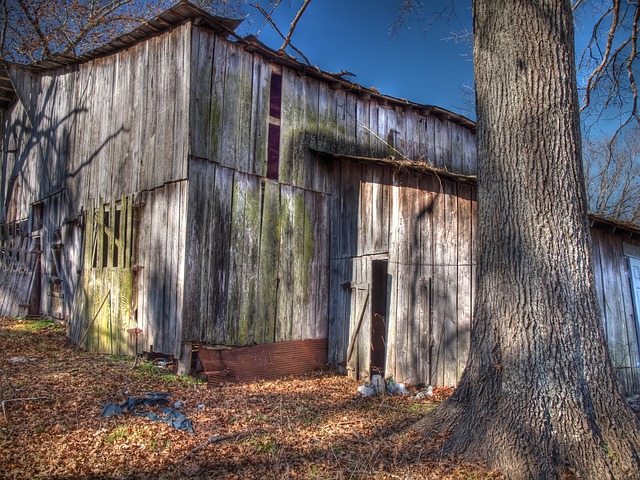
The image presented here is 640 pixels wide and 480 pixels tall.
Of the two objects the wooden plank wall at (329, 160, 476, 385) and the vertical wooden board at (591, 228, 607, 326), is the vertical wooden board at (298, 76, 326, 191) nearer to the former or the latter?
the wooden plank wall at (329, 160, 476, 385)

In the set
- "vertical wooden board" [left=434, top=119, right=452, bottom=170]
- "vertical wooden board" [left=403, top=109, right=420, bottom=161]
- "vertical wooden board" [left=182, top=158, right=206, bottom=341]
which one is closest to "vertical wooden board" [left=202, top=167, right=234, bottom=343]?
"vertical wooden board" [left=182, top=158, right=206, bottom=341]

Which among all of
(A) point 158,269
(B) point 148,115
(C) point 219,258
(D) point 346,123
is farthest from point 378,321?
(B) point 148,115

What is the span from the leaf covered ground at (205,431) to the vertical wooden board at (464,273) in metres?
0.97

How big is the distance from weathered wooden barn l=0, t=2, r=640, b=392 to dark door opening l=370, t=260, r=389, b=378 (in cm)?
6

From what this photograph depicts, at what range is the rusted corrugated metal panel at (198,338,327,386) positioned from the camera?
340 inches

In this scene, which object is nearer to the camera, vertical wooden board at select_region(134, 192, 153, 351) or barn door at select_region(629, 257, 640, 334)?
vertical wooden board at select_region(134, 192, 153, 351)

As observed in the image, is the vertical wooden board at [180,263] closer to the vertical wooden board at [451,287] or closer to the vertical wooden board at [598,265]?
the vertical wooden board at [451,287]

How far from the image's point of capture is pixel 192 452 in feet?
16.5

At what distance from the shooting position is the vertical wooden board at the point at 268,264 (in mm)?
9555

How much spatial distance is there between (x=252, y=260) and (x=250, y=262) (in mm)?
63

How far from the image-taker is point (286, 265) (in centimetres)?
1006

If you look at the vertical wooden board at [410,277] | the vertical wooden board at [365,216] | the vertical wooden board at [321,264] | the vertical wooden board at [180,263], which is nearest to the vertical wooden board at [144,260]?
the vertical wooden board at [180,263]

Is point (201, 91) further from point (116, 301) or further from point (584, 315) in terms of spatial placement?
point (584, 315)

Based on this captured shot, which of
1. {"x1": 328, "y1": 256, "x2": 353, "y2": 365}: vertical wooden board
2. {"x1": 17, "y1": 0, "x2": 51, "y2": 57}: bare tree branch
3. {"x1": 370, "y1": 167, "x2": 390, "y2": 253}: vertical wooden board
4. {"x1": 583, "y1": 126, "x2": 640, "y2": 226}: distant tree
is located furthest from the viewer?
{"x1": 583, "y1": 126, "x2": 640, "y2": 226}: distant tree
